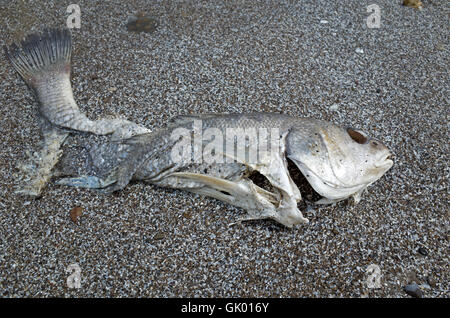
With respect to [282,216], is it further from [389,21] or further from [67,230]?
[389,21]

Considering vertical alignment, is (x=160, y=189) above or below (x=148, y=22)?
below

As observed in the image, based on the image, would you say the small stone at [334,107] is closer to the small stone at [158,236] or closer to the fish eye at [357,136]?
the fish eye at [357,136]

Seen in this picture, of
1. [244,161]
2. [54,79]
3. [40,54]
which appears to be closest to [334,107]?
[244,161]

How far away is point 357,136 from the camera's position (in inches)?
96.3

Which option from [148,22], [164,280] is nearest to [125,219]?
[164,280]

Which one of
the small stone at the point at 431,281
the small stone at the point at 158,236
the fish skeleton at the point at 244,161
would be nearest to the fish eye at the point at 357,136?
the fish skeleton at the point at 244,161

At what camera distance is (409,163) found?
2811mm

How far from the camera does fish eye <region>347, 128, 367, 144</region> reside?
2422 millimetres

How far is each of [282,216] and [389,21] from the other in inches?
122

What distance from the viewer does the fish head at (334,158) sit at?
225 cm

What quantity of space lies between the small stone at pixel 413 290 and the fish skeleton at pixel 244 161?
2.04 ft

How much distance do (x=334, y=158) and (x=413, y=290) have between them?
2.97ft

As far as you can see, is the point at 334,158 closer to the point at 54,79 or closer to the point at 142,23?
the point at 54,79

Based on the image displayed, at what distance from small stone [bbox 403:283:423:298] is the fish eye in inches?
36.5
